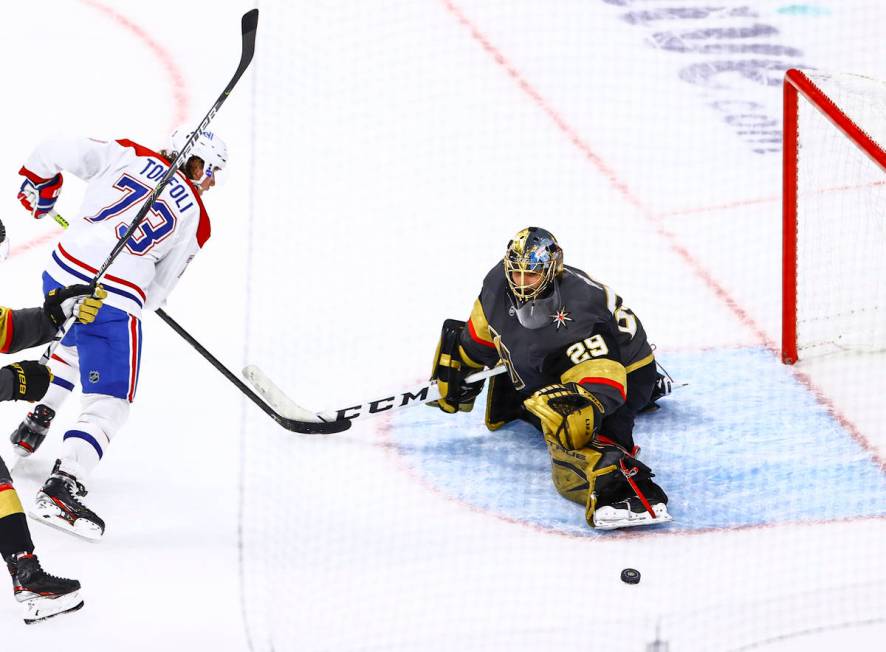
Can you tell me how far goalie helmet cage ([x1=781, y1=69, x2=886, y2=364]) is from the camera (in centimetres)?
473

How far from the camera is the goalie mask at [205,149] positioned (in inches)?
161

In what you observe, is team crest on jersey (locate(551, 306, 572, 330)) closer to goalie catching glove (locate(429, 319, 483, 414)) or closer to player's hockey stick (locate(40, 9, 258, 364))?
goalie catching glove (locate(429, 319, 483, 414))

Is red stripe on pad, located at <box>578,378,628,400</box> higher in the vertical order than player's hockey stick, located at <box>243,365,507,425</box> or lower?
higher

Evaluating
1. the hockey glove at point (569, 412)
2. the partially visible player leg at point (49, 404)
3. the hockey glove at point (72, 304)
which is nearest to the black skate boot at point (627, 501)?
the hockey glove at point (569, 412)

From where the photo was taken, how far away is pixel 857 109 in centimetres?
470

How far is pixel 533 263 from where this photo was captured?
153 inches

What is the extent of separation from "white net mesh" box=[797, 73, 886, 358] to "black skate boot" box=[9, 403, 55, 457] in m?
2.39

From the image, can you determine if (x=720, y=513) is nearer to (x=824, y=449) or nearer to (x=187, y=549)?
(x=824, y=449)

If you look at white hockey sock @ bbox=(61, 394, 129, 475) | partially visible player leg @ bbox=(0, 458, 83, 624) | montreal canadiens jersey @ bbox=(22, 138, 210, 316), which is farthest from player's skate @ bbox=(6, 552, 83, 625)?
montreal canadiens jersey @ bbox=(22, 138, 210, 316)

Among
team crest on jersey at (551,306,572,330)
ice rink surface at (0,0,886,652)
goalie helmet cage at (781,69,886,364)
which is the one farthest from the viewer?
goalie helmet cage at (781,69,886,364)

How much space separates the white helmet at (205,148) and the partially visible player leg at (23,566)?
111 centimetres

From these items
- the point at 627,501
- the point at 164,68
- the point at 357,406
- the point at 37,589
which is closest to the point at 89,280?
the point at 357,406

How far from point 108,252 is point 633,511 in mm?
1573

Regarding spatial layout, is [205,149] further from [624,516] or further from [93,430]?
[624,516]
